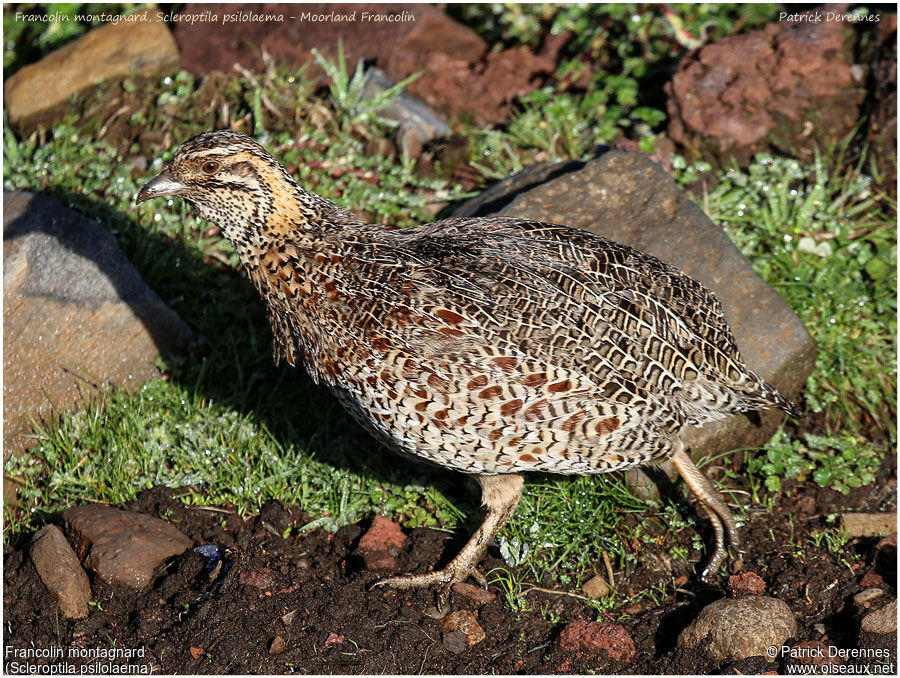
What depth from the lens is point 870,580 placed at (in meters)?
4.62

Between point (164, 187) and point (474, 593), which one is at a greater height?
point (164, 187)

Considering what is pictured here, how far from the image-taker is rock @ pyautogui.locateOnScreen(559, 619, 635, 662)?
14.3 ft

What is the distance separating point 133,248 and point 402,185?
190 cm

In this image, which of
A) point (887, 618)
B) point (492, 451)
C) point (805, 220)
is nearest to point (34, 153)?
point (492, 451)

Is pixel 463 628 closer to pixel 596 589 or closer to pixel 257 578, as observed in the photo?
pixel 596 589

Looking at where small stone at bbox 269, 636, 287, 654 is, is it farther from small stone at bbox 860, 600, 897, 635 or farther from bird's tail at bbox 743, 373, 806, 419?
small stone at bbox 860, 600, 897, 635

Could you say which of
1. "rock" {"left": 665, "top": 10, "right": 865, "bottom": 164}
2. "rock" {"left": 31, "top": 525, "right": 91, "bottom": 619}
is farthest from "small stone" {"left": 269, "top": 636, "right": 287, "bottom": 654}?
"rock" {"left": 665, "top": 10, "right": 865, "bottom": 164}

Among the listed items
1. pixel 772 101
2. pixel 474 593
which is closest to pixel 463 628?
pixel 474 593

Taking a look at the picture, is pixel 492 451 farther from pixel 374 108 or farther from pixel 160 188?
pixel 374 108

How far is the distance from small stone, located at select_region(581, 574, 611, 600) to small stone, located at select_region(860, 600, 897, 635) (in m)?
1.17

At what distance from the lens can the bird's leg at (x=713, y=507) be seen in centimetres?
473

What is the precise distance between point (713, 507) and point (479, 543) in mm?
1173

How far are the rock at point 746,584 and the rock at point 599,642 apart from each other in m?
0.60

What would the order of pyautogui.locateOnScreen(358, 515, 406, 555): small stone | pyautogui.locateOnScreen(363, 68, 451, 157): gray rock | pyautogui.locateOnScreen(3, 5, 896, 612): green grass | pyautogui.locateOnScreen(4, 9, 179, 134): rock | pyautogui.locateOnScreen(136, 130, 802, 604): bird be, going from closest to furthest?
1. pyautogui.locateOnScreen(136, 130, 802, 604): bird
2. pyautogui.locateOnScreen(358, 515, 406, 555): small stone
3. pyautogui.locateOnScreen(3, 5, 896, 612): green grass
4. pyautogui.locateOnScreen(363, 68, 451, 157): gray rock
5. pyautogui.locateOnScreen(4, 9, 179, 134): rock
